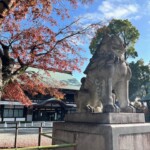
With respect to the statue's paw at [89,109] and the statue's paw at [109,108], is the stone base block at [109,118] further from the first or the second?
the statue's paw at [89,109]

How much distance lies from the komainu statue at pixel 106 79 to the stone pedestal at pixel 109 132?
14.5 inches

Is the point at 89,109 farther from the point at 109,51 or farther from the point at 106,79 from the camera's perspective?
the point at 109,51

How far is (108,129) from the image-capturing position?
3846 millimetres

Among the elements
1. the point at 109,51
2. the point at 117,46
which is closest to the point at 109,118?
the point at 109,51

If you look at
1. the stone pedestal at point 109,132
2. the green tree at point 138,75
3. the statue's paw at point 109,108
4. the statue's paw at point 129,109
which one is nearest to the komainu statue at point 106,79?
the statue's paw at point 129,109

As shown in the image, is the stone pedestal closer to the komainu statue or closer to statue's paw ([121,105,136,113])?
statue's paw ([121,105,136,113])

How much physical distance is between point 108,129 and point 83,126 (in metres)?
0.69

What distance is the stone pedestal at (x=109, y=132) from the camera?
388 cm

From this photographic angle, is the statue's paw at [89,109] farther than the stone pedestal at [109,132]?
Yes

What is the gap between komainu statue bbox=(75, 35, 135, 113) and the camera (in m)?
4.72

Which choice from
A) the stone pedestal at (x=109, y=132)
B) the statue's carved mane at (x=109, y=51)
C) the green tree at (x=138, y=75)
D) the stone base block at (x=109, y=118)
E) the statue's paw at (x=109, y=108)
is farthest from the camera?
the green tree at (x=138, y=75)

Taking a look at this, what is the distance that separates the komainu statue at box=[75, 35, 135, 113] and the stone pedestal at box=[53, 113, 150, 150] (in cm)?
37

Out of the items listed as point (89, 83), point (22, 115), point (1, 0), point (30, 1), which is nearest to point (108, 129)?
point (89, 83)

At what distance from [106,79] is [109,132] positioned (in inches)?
51.8
